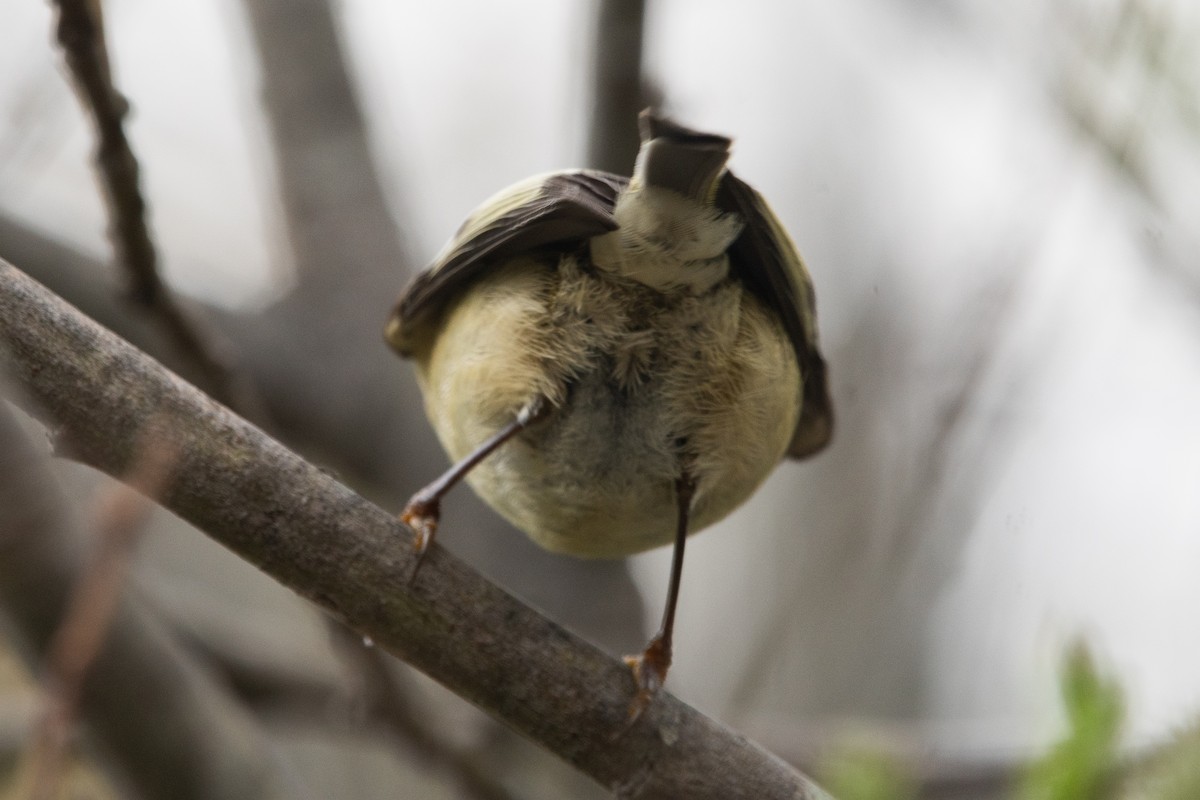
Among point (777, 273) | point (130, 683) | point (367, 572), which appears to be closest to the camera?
point (367, 572)

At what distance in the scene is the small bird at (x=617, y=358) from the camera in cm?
196

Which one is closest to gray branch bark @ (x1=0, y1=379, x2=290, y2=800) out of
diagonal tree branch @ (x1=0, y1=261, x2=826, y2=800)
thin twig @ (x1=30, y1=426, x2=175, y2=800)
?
diagonal tree branch @ (x1=0, y1=261, x2=826, y2=800)

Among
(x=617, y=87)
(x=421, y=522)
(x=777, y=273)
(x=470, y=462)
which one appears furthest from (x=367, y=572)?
(x=617, y=87)

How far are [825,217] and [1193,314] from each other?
6.67 ft

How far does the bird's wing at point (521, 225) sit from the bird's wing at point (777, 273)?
213 millimetres

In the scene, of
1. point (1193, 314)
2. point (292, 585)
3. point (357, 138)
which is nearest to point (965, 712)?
point (1193, 314)

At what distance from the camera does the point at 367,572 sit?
168cm

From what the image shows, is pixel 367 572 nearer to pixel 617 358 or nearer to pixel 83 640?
pixel 617 358

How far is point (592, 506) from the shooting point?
7.09ft

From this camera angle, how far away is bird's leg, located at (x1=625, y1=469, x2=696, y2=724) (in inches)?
74.6

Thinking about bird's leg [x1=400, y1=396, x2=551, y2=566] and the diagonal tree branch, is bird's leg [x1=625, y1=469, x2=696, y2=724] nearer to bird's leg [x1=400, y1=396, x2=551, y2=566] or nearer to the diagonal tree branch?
the diagonal tree branch

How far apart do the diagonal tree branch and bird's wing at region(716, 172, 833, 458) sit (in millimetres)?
712

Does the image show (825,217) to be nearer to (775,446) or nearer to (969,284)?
(969,284)

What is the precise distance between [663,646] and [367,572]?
26.1 inches
